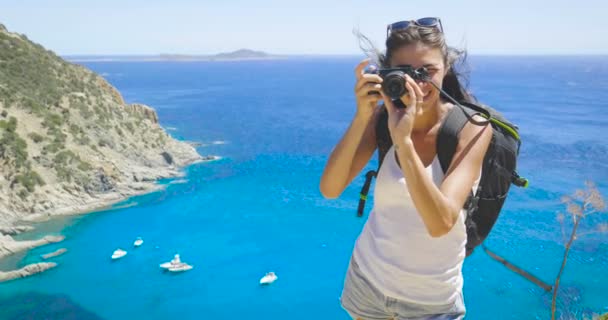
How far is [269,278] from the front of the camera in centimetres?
1969

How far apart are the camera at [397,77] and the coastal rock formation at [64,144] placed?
22231 mm

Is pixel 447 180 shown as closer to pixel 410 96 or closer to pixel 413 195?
pixel 413 195

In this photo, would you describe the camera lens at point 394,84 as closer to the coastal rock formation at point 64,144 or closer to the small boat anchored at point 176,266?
the small boat anchored at point 176,266

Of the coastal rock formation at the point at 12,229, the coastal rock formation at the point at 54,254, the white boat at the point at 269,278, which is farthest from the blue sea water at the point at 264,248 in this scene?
the coastal rock formation at the point at 12,229

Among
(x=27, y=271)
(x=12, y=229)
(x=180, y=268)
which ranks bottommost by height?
(x=180, y=268)

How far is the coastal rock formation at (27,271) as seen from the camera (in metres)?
18.6

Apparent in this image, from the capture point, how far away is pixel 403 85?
1777mm

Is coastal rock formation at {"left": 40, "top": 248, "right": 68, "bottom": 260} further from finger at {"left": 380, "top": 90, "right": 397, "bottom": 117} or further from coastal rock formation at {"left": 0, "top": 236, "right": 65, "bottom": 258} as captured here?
finger at {"left": 380, "top": 90, "right": 397, "bottom": 117}

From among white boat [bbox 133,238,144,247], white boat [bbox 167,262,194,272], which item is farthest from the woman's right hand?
white boat [bbox 133,238,144,247]

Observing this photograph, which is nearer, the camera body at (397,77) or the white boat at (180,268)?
the camera body at (397,77)

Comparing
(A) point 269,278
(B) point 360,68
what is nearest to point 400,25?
(B) point 360,68

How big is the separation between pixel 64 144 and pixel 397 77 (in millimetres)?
28119

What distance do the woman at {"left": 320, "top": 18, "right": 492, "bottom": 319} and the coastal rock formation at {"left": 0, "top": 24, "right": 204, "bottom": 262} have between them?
22.0 m

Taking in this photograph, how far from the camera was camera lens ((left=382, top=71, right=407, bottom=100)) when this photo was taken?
178cm
